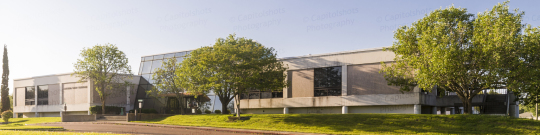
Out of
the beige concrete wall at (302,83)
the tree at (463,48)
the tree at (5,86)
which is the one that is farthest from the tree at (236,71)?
the tree at (5,86)

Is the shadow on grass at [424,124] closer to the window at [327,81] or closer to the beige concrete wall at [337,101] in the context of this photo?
the beige concrete wall at [337,101]

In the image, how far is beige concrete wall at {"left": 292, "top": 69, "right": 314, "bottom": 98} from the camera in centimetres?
3725

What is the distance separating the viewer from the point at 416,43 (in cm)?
2747

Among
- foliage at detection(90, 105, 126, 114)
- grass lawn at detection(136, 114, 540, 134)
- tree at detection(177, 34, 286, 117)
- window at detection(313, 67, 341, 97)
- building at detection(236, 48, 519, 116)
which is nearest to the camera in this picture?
grass lawn at detection(136, 114, 540, 134)

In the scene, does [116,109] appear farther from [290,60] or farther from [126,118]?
[290,60]

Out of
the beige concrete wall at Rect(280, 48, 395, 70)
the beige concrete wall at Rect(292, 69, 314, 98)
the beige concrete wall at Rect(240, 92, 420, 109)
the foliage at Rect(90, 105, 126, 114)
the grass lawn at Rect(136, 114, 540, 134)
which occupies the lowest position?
the foliage at Rect(90, 105, 126, 114)

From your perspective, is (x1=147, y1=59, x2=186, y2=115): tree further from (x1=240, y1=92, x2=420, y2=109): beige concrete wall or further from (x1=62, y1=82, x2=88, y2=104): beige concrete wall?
(x1=62, y1=82, x2=88, y2=104): beige concrete wall

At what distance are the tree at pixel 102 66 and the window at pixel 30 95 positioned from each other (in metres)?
17.3

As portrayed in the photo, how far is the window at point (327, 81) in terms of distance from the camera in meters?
35.9

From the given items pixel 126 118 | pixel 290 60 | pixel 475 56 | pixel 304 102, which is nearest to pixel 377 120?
pixel 475 56

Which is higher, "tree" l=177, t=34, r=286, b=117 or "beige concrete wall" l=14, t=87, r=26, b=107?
"tree" l=177, t=34, r=286, b=117

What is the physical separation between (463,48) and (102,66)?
38.7 metres

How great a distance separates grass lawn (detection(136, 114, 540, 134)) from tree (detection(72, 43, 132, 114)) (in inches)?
768

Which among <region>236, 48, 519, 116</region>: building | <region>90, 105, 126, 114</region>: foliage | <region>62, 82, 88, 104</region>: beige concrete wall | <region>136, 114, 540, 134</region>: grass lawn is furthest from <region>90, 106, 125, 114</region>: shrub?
<region>136, 114, 540, 134</region>: grass lawn
